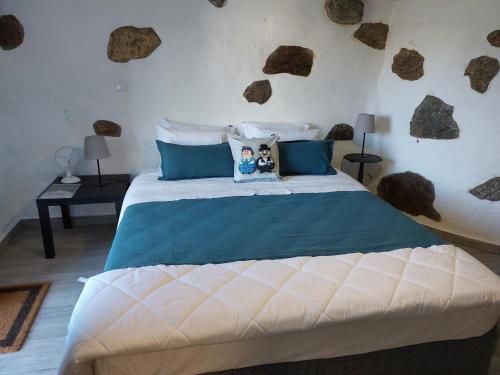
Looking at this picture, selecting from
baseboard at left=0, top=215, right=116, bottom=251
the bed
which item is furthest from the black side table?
baseboard at left=0, top=215, right=116, bottom=251

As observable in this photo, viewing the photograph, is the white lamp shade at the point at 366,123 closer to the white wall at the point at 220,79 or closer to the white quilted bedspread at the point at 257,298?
the white wall at the point at 220,79

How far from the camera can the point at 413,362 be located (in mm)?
1399

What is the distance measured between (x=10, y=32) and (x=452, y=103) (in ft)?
11.0

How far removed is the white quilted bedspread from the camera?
1.13m

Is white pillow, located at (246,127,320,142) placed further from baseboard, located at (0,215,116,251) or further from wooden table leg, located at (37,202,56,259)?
wooden table leg, located at (37,202,56,259)

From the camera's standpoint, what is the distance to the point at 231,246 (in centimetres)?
163

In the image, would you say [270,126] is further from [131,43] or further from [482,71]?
[482,71]

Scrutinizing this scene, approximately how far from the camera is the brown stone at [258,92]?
3.04 m

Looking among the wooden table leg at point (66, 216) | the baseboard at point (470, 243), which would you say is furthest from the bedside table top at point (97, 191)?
the baseboard at point (470, 243)

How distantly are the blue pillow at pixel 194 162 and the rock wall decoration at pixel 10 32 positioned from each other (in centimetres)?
126

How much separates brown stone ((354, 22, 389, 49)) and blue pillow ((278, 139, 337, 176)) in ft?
3.59

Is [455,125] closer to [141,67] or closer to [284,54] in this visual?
[284,54]

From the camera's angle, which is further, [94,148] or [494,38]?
[94,148]

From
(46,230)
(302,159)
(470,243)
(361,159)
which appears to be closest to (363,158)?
(361,159)
